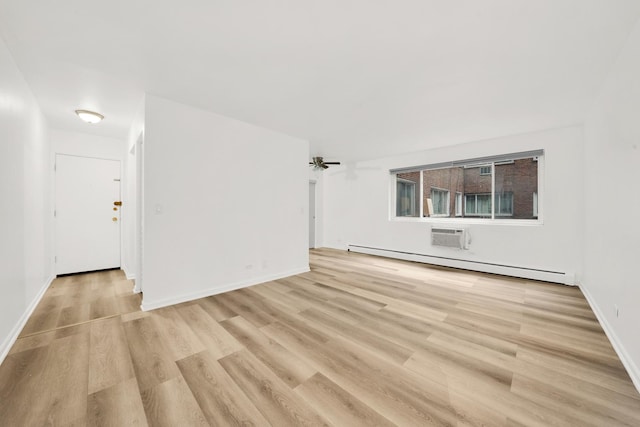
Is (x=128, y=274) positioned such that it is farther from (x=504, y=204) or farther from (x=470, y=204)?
(x=504, y=204)

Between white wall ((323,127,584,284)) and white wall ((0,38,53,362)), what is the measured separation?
19.5 feet

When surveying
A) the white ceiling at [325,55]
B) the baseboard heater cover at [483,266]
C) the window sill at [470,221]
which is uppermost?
the white ceiling at [325,55]

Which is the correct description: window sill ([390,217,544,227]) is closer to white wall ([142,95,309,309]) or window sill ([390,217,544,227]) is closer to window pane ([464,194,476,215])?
window pane ([464,194,476,215])

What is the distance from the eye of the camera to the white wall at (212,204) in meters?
2.94

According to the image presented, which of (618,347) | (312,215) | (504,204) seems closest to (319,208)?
(312,215)

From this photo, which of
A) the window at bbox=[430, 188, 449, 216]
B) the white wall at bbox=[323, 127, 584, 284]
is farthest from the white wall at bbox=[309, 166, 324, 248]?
the window at bbox=[430, 188, 449, 216]

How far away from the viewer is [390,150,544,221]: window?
442 centimetres

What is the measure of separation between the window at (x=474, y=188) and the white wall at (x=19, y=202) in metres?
6.09

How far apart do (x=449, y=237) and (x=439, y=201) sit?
3.92 feet

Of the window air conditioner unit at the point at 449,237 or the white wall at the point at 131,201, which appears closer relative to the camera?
the white wall at the point at 131,201

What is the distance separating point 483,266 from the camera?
15.3 ft

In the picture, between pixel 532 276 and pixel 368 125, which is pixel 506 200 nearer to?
pixel 532 276

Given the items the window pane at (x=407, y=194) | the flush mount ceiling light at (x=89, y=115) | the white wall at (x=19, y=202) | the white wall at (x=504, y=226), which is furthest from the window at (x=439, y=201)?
the white wall at (x=19, y=202)

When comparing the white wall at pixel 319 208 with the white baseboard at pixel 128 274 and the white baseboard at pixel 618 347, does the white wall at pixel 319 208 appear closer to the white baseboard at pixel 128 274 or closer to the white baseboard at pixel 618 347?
the white baseboard at pixel 128 274
